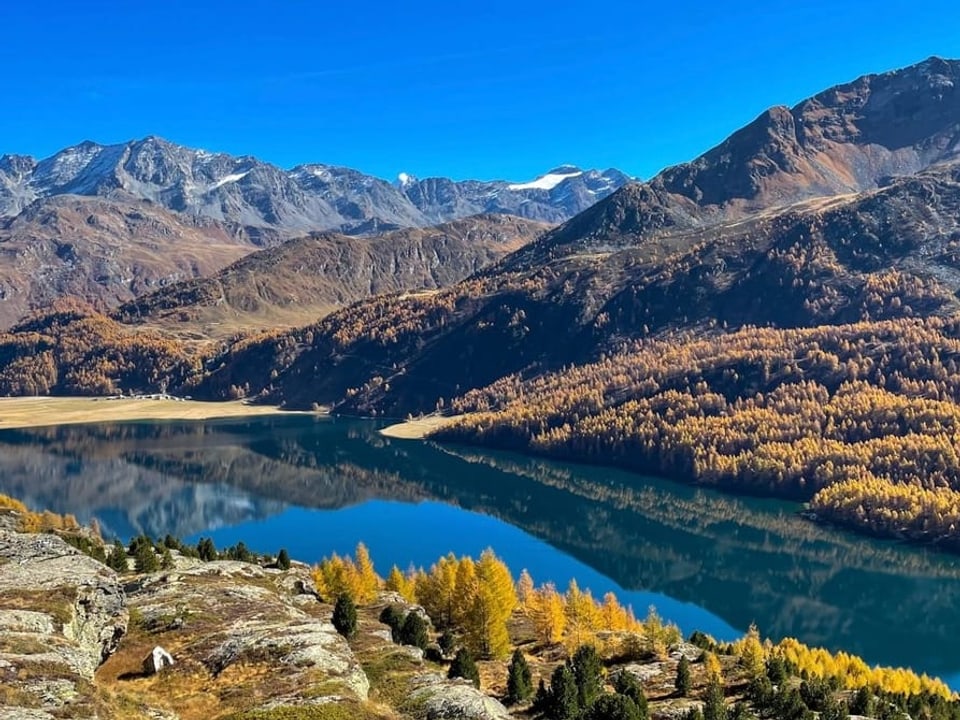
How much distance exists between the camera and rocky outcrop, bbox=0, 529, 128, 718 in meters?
33.4

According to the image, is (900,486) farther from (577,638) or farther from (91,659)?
(91,659)

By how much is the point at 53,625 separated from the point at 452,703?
2011 cm

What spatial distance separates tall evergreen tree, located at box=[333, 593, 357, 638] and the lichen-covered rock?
11329 millimetres

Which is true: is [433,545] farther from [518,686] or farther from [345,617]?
[518,686]

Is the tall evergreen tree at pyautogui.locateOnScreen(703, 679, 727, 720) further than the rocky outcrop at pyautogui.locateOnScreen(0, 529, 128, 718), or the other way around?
the tall evergreen tree at pyautogui.locateOnScreen(703, 679, 727, 720)

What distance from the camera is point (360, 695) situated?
4203 cm

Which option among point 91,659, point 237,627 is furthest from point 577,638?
point 91,659

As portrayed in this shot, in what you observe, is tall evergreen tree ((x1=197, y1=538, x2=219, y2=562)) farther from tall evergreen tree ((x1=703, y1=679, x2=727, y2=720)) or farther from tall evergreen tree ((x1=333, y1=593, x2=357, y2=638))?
tall evergreen tree ((x1=703, y1=679, x2=727, y2=720))

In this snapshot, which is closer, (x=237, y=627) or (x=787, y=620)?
(x=237, y=627)

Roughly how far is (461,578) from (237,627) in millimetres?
29762

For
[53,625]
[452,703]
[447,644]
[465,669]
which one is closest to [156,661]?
[53,625]

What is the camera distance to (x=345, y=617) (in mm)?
59156

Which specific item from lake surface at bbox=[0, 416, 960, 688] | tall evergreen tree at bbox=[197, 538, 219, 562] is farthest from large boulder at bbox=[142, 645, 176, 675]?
lake surface at bbox=[0, 416, 960, 688]

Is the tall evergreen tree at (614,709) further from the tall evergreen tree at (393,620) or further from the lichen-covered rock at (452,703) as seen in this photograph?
the tall evergreen tree at (393,620)
